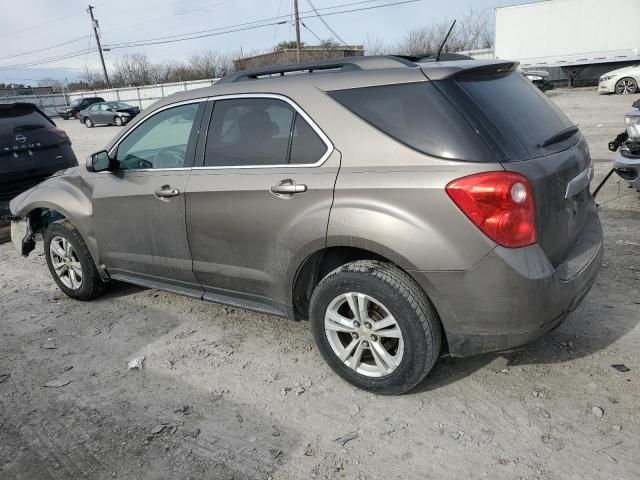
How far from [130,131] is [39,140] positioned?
3.58 m

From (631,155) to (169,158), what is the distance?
4772 mm

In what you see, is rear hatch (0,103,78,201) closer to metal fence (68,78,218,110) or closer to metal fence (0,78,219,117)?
metal fence (0,78,219,117)

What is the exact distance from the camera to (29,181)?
664cm

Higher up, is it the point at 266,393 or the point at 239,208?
the point at 239,208

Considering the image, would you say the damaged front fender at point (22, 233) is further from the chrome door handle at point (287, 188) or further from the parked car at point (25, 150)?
the chrome door handle at point (287, 188)

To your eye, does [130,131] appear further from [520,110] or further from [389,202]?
[520,110]

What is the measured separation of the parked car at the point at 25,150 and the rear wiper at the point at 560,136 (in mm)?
6262

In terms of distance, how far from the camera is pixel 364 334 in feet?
9.51

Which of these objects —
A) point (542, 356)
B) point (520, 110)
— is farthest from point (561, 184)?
point (542, 356)

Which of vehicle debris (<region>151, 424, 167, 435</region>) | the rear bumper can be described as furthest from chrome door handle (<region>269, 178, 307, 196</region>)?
vehicle debris (<region>151, 424, 167, 435</region>)

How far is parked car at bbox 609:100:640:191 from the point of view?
5.35 meters

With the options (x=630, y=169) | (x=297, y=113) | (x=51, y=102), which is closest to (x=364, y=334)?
(x=297, y=113)

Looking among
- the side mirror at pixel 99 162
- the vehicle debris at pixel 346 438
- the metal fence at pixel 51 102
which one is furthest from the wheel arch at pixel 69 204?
the metal fence at pixel 51 102

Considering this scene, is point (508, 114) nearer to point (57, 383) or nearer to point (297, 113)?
point (297, 113)
